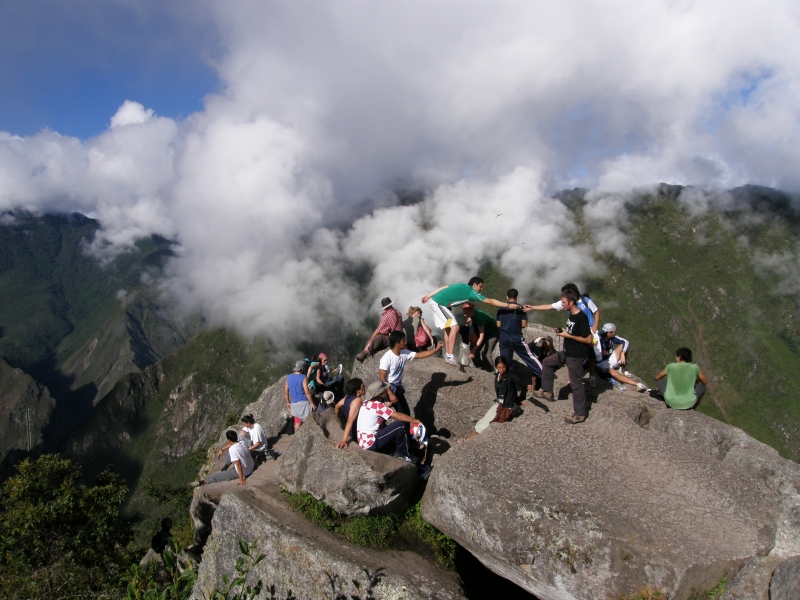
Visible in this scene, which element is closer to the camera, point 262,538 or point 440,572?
point 440,572

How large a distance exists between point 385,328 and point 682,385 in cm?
1077

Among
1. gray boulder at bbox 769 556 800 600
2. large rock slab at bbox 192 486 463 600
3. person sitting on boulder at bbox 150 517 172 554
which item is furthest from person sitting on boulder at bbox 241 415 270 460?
gray boulder at bbox 769 556 800 600

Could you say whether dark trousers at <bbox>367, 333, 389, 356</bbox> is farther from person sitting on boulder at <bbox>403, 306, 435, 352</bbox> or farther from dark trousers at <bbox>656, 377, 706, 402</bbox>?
dark trousers at <bbox>656, 377, 706, 402</bbox>

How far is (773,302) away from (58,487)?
804 feet

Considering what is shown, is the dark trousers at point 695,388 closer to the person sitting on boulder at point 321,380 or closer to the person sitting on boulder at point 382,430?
the person sitting on boulder at point 382,430

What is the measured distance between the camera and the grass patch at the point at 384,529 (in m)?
10.7

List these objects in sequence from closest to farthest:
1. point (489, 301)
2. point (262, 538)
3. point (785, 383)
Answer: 1. point (262, 538)
2. point (489, 301)
3. point (785, 383)

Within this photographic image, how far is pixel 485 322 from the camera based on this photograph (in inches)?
710

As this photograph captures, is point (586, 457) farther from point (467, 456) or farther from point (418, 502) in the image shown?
point (418, 502)

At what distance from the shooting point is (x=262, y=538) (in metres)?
10.8

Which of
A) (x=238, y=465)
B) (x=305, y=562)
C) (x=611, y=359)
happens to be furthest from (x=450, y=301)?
(x=305, y=562)

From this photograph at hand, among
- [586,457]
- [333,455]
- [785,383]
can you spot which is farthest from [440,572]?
[785,383]

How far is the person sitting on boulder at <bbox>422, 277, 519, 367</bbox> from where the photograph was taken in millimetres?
15984

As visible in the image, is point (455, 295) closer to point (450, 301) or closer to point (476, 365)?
point (450, 301)
